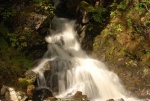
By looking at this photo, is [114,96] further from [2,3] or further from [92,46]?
[2,3]

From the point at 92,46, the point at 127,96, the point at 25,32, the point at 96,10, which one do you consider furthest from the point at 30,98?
the point at 96,10

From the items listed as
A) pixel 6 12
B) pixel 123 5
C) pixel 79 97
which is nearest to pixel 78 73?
pixel 79 97

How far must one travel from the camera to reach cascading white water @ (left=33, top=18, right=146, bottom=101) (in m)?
10.7

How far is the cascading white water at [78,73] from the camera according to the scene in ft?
35.0

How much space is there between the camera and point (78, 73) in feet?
37.0

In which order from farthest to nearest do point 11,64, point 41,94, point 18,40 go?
point 18,40
point 11,64
point 41,94

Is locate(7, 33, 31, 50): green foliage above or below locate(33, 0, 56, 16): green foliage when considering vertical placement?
below

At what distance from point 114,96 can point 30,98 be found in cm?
352

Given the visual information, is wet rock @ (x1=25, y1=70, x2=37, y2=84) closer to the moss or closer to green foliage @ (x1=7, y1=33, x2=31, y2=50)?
the moss

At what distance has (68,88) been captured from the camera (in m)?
10.7

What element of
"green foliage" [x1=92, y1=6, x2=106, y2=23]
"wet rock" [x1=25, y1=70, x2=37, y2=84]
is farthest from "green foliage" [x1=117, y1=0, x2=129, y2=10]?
"wet rock" [x1=25, y1=70, x2=37, y2=84]

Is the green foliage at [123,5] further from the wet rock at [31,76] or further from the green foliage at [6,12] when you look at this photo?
the wet rock at [31,76]

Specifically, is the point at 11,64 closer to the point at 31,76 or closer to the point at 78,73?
the point at 31,76

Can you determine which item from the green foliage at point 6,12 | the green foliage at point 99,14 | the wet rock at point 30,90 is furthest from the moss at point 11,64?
the green foliage at point 99,14
